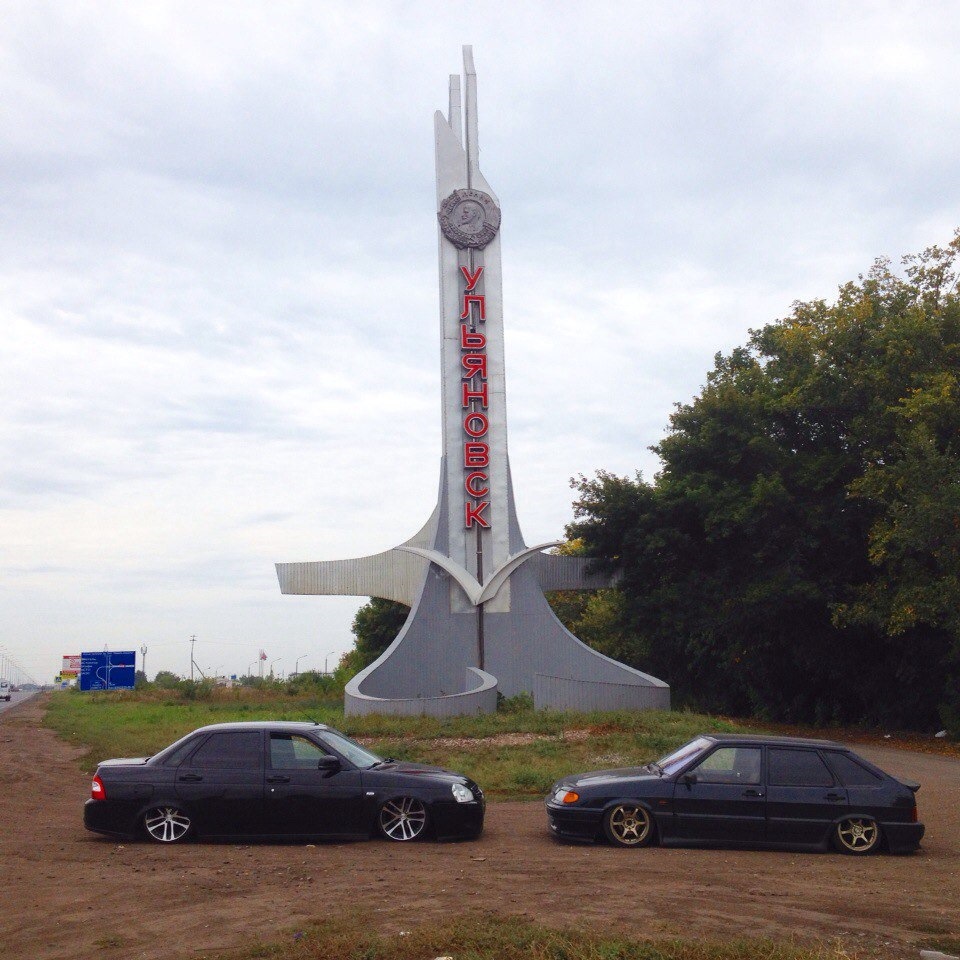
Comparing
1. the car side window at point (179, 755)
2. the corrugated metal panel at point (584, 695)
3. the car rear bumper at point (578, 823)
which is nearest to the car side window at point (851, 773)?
the car rear bumper at point (578, 823)

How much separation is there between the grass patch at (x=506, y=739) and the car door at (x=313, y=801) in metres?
4.92

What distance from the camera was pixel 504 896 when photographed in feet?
27.3

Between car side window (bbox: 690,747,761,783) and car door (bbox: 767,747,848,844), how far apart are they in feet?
0.51

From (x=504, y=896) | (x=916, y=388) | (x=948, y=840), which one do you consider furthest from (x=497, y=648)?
(x=504, y=896)

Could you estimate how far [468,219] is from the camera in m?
34.8

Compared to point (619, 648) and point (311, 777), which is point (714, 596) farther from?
point (311, 777)

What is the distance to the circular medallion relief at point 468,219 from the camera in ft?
114

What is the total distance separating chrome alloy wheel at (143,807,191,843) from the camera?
11.0 metres

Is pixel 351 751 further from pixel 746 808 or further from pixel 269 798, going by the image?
pixel 746 808

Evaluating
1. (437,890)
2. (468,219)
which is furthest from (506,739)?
(468,219)

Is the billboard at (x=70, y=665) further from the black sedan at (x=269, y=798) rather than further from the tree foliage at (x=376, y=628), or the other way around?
the black sedan at (x=269, y=798)

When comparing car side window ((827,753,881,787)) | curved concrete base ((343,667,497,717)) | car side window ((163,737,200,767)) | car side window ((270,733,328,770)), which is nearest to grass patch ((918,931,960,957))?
car side window ((827,753,881,787))

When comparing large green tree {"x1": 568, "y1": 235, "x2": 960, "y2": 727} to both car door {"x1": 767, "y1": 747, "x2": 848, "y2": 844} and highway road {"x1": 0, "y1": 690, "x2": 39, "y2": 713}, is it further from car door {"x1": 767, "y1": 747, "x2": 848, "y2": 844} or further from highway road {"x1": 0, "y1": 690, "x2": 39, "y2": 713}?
highway road {"x1": 0, "y1": 690, "x2": 39, "y2": 713}

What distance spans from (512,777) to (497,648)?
16.7 m
